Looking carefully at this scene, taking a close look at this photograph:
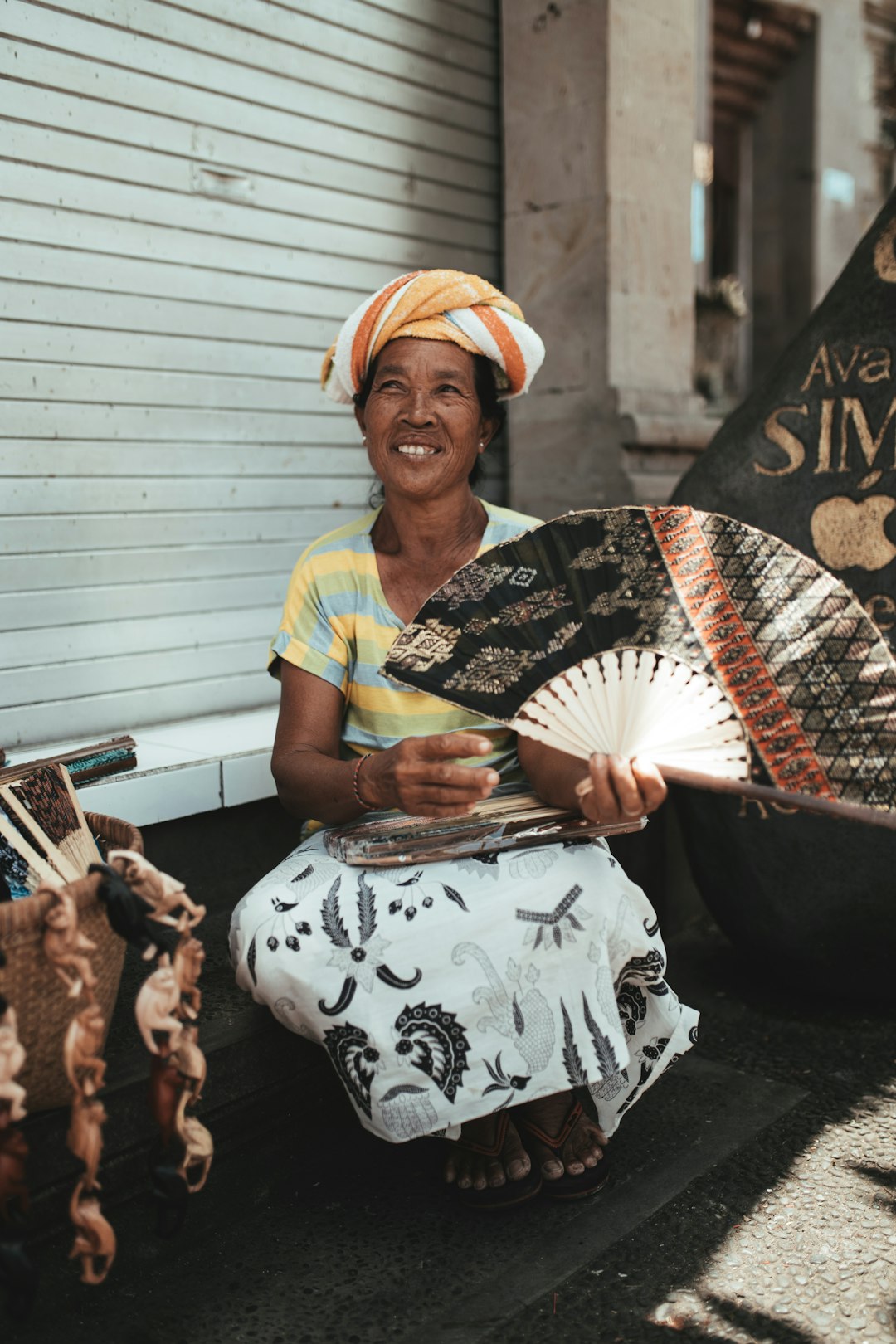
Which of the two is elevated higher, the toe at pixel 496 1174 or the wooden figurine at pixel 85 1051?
the wooden figurine at pixel 85 1051

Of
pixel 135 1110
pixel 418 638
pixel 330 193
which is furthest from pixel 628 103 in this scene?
pixel 135 1110

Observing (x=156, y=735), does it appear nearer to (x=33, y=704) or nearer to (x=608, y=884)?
(x=33, y=704)

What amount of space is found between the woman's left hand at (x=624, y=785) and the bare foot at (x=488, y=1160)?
2.38ft

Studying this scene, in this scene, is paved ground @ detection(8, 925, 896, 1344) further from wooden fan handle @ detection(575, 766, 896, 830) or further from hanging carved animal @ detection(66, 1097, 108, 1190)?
wooden fan handle @ detection(575, 766, 896, 830)

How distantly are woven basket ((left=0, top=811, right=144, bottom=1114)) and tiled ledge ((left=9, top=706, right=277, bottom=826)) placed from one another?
0.97 m

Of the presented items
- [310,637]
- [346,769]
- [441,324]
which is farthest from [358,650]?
[441,324]

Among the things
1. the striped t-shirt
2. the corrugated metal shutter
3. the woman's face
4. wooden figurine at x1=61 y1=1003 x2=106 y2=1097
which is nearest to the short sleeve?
the striped t-shirt

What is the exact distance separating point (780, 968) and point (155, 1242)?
1.77m

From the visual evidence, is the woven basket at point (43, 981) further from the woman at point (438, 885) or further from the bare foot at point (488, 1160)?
the bare foot at point (488, 1160)

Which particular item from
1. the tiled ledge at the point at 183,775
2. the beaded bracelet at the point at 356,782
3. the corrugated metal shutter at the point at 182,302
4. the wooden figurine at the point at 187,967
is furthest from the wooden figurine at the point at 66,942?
the corrugated metal shutter at the point at 182,302

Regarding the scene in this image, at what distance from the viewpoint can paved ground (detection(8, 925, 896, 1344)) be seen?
6.28ft

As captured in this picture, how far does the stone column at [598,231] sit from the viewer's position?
14.4 ft

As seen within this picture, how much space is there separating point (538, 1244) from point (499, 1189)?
0.41 ft

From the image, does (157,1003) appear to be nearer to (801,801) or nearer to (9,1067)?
(9,1067)
